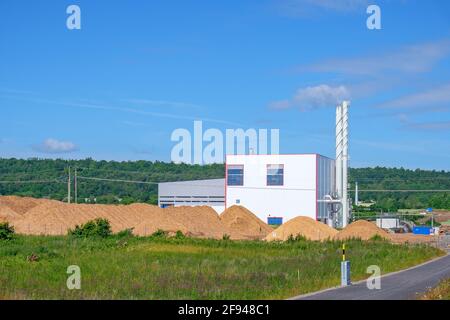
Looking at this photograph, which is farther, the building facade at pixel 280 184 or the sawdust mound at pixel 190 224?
the building facade at pixel 280 184

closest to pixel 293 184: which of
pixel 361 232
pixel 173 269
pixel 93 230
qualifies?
pixel 361 232

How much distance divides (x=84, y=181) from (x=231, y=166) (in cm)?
7335

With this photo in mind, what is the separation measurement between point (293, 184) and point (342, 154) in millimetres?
6600

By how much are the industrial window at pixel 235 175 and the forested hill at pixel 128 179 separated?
47.5m

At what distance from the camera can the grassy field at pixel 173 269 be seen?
22.2 metres

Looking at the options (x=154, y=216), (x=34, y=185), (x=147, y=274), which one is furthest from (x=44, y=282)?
(x=34, y=185)

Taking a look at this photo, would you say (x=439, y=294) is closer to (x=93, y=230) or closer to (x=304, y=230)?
(x=93, y=230)

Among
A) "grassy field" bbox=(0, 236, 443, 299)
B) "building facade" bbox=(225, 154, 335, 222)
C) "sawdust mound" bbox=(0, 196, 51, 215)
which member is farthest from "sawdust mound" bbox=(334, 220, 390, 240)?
"sawdust mound" bbox=(0, 196, 51, 215)

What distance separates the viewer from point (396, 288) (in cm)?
2431

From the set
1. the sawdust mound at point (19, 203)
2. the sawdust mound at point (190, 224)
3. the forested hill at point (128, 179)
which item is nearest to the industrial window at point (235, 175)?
the sawdust mound at point (190, 224)

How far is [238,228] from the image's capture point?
76188 mm

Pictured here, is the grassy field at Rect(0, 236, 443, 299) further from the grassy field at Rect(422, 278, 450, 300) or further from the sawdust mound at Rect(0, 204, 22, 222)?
the sawdust mound at Rect(0, 204, 22, 222)

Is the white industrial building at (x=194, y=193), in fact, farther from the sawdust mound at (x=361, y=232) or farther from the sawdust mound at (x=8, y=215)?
the sawdust mound at (x=361, y=232)
